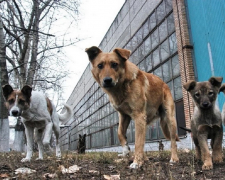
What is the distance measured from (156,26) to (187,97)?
6734 millimetres

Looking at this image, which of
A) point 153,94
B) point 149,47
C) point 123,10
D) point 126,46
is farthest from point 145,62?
point 153,94

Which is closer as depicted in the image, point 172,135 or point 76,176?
point 76,176

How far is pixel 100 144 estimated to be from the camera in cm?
Answer: 3325

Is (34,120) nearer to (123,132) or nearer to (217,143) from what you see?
(123,132)

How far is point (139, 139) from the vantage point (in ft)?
15.0

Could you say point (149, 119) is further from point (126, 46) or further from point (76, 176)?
point (126, 46)

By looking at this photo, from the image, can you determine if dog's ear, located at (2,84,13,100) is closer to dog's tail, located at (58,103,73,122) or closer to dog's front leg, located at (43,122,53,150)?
dog's front leg, located at (43,122,53,150)

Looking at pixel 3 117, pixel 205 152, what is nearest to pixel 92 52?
pixel 205 152

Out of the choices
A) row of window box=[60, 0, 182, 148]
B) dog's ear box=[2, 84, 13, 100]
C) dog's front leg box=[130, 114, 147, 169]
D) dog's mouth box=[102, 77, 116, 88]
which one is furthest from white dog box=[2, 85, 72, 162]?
row of window box=[60, 0, 182, 148]

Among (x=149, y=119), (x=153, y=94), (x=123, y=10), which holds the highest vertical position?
(x=123, y=10)

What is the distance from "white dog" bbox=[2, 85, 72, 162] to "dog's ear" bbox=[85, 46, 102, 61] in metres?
1.89

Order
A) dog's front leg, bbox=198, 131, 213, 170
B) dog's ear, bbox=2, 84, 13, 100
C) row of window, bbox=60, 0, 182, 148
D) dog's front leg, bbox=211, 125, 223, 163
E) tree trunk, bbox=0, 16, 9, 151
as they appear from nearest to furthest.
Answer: dog's front leg, bbox=198, 131, 213, 170, dog's front leg, bbox=211, 125, 223, 163, dog's ear, bbox=2, 84, 13, 100, tree trunk, bbox=0, 16, 9, 151, row of window, bbox=60, 0, 182, 148

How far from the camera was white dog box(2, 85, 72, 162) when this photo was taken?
6012 mm

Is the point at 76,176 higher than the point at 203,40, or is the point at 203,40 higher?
the point at 203,40
